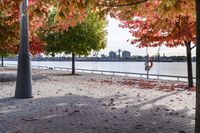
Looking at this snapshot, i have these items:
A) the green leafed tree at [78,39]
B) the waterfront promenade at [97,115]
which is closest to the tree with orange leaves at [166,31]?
the waterfront promenade at [97,115]

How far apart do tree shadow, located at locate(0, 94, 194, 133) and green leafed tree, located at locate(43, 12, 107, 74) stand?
26336mm

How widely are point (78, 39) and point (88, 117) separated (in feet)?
99.6

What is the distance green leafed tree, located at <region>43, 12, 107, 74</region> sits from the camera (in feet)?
139

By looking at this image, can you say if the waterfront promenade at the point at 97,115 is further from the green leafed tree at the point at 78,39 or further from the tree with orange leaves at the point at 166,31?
the green leafed tree at the point at 78,39

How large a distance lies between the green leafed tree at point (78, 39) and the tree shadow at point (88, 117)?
1037 inches

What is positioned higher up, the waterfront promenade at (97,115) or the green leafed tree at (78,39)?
the green leafed tree at (78,39)

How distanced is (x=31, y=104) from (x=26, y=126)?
14.7 feet

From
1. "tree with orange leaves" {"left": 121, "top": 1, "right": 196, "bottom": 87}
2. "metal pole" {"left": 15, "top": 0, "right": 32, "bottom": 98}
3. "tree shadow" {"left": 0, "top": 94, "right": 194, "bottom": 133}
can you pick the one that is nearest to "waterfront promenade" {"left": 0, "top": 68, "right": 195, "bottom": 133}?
"tree shadow" {"left": 0, "top": 94, "right": 194, "bottom": 133}

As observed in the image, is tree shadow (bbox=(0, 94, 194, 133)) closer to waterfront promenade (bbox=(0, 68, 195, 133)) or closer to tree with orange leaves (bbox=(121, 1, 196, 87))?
waterfront promenade (bbox=(0, 68, 195, 133))

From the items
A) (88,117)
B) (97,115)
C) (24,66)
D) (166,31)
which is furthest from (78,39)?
(88,117)

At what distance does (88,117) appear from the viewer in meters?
12.3

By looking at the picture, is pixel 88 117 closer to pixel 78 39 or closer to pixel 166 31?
pixel 166 31

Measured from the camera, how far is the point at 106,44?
153ft

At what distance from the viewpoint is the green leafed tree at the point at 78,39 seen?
42.4m
